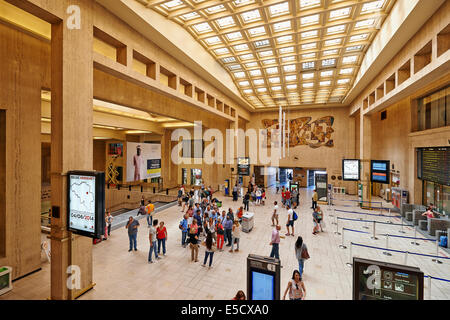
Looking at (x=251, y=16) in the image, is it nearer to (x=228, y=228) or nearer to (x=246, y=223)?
(x=228, y=228)

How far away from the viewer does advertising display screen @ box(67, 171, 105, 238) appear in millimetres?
4281

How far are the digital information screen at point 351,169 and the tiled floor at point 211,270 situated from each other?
520 centimetres

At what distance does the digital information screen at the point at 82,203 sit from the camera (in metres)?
4.39

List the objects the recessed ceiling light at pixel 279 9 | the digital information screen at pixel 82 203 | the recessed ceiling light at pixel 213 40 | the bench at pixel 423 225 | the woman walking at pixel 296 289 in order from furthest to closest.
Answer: the bench at pixel 423 225, the recessed ceiling light at pixel 213 40, the recessed ceiling light at pixel 279 9, the digital information screen at pixel 82 203, the woman walking at pixel 296 289

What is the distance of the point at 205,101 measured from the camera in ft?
39.7

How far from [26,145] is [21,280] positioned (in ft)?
12.6

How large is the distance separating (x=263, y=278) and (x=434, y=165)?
1249 cm

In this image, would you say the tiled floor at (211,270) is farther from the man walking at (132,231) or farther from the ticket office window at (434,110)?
the ticket office window at (434,110)

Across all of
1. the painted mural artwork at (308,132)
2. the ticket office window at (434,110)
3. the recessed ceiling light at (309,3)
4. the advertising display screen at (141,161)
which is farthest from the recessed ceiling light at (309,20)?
the painted mural artwork at (308,132)

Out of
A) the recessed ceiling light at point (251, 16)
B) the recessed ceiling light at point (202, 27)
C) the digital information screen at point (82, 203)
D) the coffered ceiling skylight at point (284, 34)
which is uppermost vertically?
the recessed ceiling light at point (202, 27)

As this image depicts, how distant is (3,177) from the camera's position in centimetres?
579

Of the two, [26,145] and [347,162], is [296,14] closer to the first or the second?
[26,145]

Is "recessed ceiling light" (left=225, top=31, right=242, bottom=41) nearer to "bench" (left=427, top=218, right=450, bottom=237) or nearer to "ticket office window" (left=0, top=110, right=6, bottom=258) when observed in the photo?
"ticket office window" (left=0, top=110, right=6, bottom=258)
